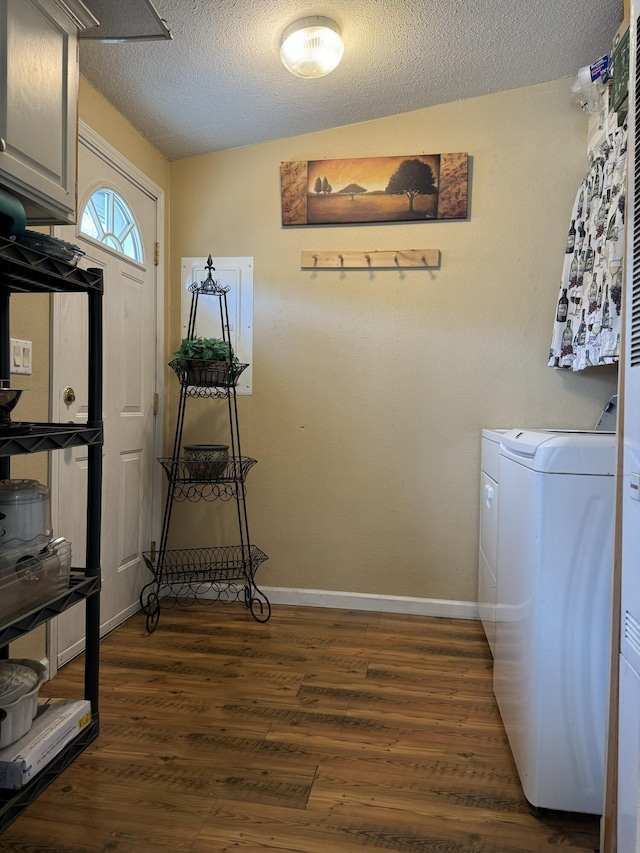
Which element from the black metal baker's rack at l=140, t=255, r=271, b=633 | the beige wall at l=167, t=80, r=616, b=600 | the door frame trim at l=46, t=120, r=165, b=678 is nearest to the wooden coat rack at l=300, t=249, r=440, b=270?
the beige wall at l=167, t=80, r=616, b=600

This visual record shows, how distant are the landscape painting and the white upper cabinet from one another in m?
1.40

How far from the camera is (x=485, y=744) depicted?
5.46 ft

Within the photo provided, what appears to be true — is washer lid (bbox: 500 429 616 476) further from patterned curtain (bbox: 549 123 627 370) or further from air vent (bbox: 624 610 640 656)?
patterned curtain (bbox: 549 123 627 370)

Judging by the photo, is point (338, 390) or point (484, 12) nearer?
point (484, 12)

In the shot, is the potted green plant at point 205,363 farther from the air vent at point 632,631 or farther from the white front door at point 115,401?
the air vent at point 632,631

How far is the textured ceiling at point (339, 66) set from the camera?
6.37 feet

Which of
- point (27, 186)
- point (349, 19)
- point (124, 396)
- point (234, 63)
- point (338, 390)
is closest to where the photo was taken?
point (27, 186)

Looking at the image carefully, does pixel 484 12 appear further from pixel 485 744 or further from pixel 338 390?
pixel 485 744

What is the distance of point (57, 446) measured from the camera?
1.31m

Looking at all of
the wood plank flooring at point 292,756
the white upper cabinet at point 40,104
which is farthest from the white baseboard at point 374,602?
the white upper cabinet at point 40,104

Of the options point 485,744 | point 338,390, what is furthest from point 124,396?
point 485,744

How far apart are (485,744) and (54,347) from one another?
2039 millimetres

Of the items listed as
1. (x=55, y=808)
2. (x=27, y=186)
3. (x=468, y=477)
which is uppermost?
(x=27, y=186)

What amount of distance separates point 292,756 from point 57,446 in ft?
3.74
